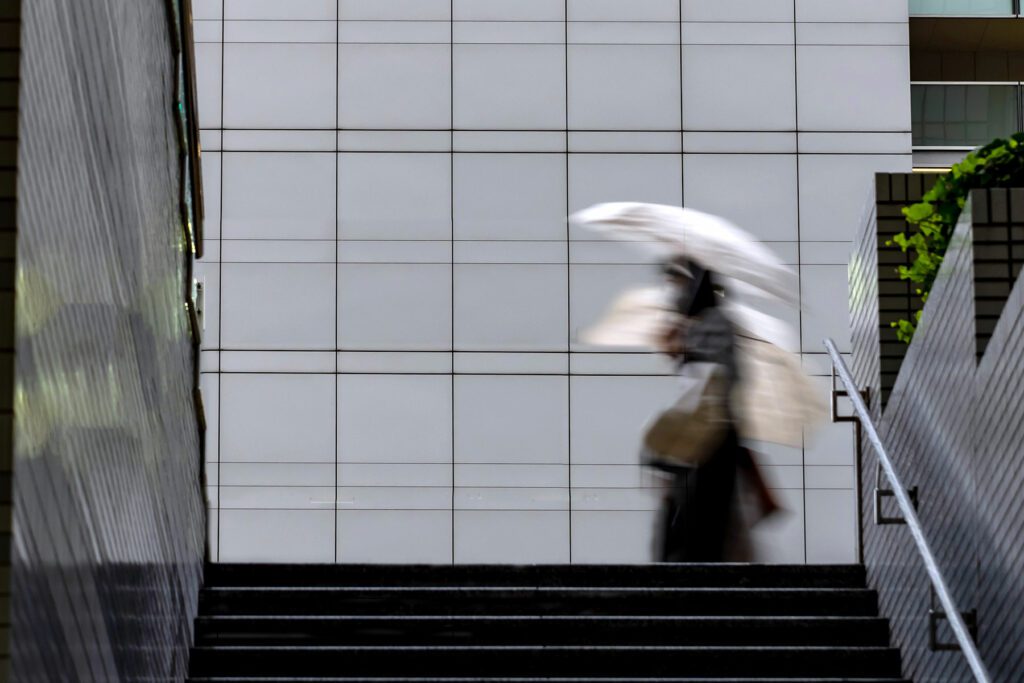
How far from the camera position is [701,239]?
8.26m

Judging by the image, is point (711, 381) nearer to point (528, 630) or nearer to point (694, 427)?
point (694, 427)

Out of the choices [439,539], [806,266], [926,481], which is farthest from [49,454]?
[806,266]

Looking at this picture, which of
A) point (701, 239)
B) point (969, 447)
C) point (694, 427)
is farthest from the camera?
point (701, 239)

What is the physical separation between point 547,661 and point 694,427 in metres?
1.14

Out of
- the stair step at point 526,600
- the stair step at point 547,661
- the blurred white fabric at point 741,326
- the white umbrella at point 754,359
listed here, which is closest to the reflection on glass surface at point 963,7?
the blurred white fabric at point 741,326

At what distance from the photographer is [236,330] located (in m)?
16.4

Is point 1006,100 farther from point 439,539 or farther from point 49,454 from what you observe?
point 49,454

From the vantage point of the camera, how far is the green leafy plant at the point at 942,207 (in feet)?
24.3

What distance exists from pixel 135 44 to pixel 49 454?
2185 mm

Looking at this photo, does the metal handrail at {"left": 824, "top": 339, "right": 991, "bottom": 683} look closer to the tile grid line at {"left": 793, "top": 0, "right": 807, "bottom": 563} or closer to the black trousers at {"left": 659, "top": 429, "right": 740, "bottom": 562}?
the black trousers at {"left": 659, "top": 429, "right": 740, "bottom": 562}

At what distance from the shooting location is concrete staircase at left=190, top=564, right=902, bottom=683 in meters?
7.59

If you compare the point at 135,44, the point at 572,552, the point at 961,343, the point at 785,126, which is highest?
the point at 785,126

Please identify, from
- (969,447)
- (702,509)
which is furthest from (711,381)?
(969,447)

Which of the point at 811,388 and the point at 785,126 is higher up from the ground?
the point at 785,126
